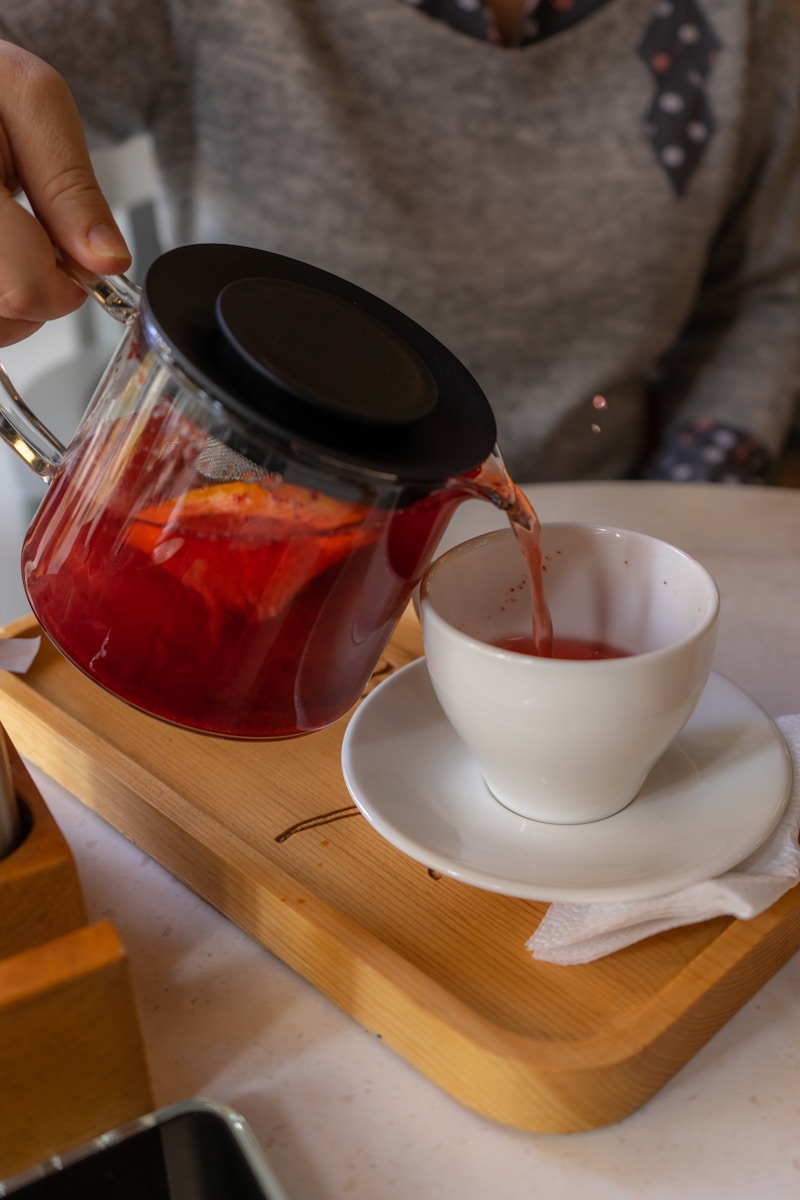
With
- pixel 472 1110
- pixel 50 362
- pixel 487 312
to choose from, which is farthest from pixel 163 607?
pixel 50 362

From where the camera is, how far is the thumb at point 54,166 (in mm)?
598

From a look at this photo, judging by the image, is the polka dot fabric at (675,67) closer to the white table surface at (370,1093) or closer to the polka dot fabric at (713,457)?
the polka dot fabric at (713,457)

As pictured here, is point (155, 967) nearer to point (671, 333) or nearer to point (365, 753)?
point (365, 753)

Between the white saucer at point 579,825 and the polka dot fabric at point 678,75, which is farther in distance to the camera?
the polka dot fabric at point 678,75

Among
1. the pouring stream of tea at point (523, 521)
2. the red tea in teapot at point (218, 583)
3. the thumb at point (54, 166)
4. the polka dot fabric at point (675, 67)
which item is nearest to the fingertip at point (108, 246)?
the thumb at point (54, 166)

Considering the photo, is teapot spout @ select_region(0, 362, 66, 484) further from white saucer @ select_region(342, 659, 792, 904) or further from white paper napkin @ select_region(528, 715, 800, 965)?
white paper napkin @ select_region(528, 715, 800, 965)

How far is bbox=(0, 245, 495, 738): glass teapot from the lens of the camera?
1.56 ft

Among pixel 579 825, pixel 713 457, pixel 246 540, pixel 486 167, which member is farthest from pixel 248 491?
pixel 713 457

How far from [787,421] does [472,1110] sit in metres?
1.27

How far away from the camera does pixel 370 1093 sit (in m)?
0.48

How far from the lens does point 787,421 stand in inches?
60.0

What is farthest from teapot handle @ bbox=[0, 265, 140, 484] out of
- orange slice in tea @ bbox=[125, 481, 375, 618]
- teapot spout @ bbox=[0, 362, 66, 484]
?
orange slice in tea @ bbox=[125, 481, 375, 618]

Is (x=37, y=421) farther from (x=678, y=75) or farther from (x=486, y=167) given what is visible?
(x=678, y=75)

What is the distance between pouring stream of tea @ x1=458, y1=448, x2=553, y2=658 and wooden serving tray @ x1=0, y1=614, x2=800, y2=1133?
149 millimetres
